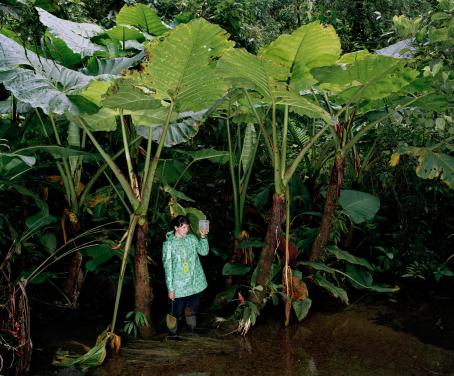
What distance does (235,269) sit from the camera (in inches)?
154

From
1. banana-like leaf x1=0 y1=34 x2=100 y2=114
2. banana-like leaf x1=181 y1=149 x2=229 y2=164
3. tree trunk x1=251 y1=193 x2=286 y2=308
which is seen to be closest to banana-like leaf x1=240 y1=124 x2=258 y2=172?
banana-like leaf x1=181 y1=149 x2=229 y2=164

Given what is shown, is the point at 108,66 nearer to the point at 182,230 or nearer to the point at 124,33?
the point at 124,33

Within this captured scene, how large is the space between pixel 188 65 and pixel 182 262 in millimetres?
1451

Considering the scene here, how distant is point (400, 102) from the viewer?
4.11 m

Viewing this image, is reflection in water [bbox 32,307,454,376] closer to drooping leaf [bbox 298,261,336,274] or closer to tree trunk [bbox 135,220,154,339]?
tree trunk [bbox 135,220,154,339]

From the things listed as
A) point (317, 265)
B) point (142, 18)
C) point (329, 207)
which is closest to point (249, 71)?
point (329, 207)

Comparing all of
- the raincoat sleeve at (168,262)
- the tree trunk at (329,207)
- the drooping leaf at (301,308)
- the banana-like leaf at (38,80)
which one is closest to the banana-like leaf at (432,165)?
the tree trunk at (329,207)

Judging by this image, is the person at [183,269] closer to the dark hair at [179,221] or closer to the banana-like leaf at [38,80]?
the dark hair at [179,221]

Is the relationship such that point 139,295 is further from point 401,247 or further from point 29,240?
point 401,247

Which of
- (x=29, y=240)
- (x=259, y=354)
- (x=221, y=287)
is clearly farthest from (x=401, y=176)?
(x=29, y=240)

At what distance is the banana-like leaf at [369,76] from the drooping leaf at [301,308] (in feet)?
5.35

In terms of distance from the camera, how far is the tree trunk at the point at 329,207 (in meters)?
3.73

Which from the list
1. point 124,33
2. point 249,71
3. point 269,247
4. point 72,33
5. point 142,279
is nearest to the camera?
point 249,71

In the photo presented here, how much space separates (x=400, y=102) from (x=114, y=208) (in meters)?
2.80
